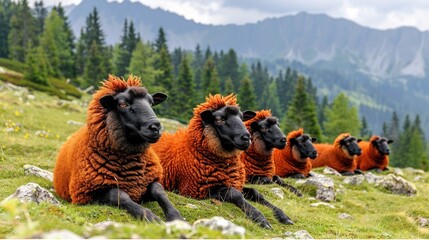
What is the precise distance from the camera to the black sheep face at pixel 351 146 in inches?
849

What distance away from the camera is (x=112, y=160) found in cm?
829

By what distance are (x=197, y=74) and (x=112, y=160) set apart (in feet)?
348

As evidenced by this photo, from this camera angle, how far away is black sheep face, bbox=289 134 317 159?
16719mm

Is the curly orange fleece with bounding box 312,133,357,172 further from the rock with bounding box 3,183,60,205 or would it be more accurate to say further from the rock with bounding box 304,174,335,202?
the rock with bounding box 3,183,60,205

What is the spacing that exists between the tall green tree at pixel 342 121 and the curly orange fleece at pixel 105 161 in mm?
67239

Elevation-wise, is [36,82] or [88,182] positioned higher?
[88,182]

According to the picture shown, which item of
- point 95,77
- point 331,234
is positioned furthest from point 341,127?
point 331,234

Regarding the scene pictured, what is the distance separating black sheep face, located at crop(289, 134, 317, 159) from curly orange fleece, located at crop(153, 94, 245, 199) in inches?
258

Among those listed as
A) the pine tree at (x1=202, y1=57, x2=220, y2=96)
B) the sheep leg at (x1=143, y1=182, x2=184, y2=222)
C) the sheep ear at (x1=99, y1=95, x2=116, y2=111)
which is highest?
the sheep ear at (x1=99, y1=95, x2=116, y2=111)

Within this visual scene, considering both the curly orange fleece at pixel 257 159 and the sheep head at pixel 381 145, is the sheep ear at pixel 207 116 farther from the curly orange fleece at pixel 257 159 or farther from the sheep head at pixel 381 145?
the sheep head at pixel 381 145

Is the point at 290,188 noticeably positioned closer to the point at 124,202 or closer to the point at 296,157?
the point at 296,157

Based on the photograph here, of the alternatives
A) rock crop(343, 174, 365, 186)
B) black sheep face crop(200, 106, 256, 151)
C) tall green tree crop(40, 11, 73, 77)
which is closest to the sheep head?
rock crop(343, 174, 365, 186)

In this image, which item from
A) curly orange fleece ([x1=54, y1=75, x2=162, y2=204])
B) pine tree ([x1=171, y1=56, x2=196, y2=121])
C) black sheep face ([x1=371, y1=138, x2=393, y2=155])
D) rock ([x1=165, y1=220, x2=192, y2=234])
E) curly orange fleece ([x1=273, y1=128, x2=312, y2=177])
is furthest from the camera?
pine tree ([x1=171, y1=56, x2=196, y2=121])

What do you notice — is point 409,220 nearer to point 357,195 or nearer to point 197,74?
point 357,195
